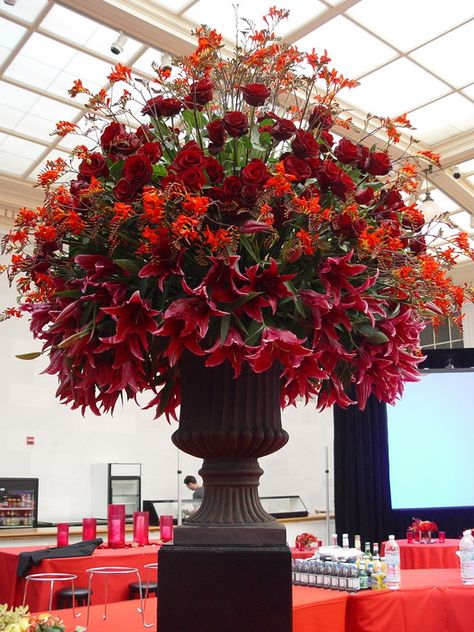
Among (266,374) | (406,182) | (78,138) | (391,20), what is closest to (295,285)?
(266,374)

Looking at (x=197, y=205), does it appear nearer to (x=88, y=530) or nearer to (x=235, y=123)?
(x=235, y=123)

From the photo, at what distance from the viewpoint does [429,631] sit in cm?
342

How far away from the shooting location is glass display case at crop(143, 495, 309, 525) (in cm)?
851

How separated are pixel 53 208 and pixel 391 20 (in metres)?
5.73

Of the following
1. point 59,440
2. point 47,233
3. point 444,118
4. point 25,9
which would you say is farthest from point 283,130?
point 59,440

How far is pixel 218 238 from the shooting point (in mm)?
916

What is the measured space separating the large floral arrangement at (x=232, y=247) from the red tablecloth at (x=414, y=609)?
249cm

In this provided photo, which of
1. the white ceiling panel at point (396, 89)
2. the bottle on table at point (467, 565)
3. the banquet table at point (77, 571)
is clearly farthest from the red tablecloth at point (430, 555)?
the white ceiling panel at point (396, 89)

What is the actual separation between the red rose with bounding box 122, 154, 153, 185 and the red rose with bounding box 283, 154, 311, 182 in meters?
0.20

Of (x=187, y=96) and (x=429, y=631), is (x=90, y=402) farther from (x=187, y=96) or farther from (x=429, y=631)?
(x=429, y=631)

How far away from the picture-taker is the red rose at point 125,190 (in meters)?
0.97

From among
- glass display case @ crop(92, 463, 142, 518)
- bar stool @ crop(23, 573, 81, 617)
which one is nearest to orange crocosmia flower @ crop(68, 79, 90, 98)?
bar stool @ crop(23, 573, 81, 617)

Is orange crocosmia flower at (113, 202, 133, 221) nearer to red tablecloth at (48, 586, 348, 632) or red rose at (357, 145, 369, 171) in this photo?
red rose at (357, 145, 369, 171)

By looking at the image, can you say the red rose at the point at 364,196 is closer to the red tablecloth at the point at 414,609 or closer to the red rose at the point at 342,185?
the red rose at the point at 342,185
